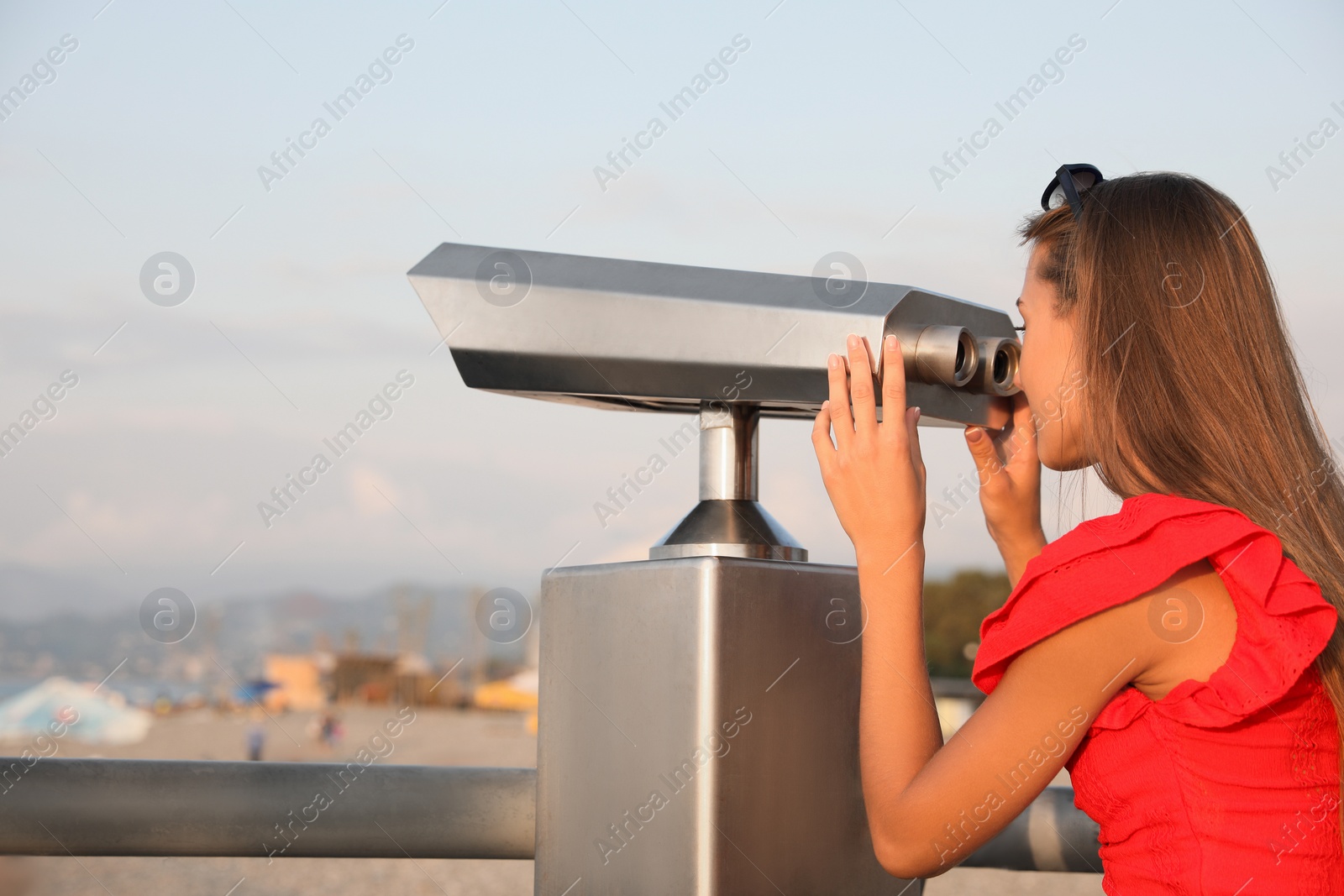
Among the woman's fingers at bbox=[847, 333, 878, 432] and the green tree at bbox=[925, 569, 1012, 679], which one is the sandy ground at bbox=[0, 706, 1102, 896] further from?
the green tree at bbox=[925, 569, 1012, 679]

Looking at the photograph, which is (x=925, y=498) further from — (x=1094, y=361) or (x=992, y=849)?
(x=992, y=849)

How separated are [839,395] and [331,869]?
7116mm

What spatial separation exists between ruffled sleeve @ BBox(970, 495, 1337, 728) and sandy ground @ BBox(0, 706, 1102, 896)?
1.39 ft

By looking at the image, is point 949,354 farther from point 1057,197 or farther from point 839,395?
point 1057,197

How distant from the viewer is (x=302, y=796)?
3.05 ft

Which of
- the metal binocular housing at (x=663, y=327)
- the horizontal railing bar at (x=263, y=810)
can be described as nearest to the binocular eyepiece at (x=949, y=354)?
the metal binocular housing at (x=663, y=327)

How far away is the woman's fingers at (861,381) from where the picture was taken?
2.75 feet

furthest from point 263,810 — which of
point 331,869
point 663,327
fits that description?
point 331,869

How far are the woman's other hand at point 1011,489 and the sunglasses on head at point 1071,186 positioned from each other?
0.24 m

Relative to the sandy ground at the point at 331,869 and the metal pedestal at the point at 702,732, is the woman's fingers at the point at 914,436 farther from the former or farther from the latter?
the sandy ground at the point at 331,869

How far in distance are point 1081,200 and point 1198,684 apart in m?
0.45

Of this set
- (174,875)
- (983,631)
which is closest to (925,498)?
(983,631)

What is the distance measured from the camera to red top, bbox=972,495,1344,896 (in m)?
0.77

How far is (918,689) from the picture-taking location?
33.0 inches
